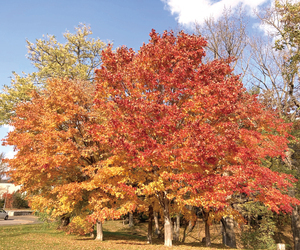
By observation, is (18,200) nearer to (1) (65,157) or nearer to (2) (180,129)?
(1) (65,157)

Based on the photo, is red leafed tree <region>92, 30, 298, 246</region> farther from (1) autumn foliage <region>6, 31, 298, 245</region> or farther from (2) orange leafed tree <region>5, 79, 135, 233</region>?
(2) orange leafed tree <region>5, 79, 135, 233</region>

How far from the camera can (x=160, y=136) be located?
40.7 ft

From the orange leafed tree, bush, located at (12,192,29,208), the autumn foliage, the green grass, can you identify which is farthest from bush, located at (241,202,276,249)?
bush, located at (12,192,29,208)

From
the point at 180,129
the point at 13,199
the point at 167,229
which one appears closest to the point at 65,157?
the point at 180,129

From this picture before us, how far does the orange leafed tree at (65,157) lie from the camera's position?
13.6 metres

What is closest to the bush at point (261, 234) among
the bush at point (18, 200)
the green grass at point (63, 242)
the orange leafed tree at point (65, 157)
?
the green grass at point (63, 242)

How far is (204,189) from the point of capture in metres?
11.1

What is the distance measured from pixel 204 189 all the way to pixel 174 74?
6.36 metres

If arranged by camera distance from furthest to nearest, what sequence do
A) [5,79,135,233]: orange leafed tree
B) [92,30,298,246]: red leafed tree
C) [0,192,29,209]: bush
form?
1. [0,192,29,209]: bush
2. [5,79,135,233]: orange leafed tree
3. [92,30,298,246]: red leafed tree

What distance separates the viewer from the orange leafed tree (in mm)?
13578

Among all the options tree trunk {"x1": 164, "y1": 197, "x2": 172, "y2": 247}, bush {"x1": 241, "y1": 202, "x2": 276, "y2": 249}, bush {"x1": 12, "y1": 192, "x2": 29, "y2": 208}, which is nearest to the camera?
tree trunk {"x1": 164, "y1": 197, "x2": 172, "y2": 247}

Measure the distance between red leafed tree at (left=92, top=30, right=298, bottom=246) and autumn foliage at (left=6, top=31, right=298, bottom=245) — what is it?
55mm

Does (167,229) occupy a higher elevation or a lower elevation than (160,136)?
lower

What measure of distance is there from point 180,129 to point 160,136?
1.49m
